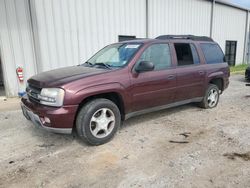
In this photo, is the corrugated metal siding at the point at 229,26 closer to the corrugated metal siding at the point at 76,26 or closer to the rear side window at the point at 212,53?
the corrugated metal siding at the point at 76,26

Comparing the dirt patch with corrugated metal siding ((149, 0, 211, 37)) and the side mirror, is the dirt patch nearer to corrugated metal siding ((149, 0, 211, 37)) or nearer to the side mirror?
the side mirror

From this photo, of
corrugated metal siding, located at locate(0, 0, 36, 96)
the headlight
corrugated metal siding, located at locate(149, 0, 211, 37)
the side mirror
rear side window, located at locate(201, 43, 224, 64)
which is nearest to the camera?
the headlight

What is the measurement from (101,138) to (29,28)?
5.12 meters

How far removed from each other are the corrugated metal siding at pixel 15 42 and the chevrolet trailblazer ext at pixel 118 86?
338 cm

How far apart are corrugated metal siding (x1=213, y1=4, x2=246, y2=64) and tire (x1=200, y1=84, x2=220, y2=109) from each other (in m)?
9.96

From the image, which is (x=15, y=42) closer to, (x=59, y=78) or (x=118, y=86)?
(x=59, y=78)

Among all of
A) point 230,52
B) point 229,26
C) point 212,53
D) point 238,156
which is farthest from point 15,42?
point 230,52

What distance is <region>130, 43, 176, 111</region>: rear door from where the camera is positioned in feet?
13.2

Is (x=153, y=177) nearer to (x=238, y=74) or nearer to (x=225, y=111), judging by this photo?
(x=225, y=111)

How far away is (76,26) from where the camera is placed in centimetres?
791

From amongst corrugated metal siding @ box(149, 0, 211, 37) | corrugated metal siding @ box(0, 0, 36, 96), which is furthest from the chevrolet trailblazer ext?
corrugated metal siding @ box(149, 0, 211, 37)

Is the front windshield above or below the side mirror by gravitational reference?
above

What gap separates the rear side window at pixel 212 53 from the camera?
5381 mm

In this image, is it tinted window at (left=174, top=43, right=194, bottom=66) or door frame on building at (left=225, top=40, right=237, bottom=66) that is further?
door frame on building at (left=225, top=40, right=237, bottom=66)
